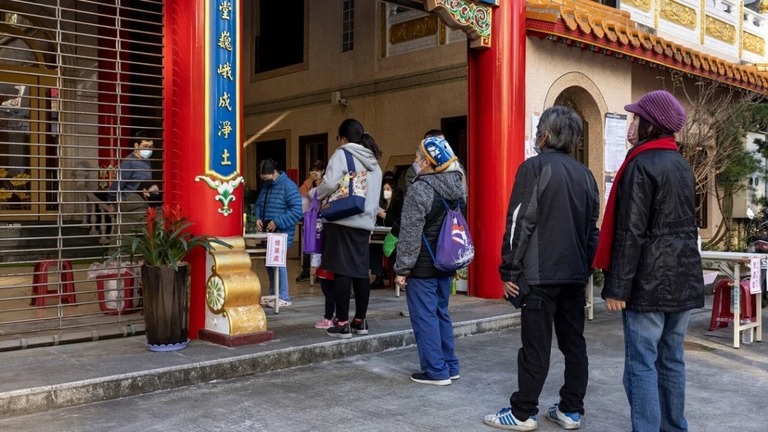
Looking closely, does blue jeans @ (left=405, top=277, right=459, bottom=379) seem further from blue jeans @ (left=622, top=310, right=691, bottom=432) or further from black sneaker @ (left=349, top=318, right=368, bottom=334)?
blue jeans @ (left=622, top=310, right=691, bottom=432)

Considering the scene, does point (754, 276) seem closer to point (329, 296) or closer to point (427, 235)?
point (427, 235)

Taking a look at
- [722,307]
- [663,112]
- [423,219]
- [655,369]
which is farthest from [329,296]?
[722,307]

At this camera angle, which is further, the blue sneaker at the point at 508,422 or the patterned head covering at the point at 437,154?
the patterned head covering at the point at 437,154

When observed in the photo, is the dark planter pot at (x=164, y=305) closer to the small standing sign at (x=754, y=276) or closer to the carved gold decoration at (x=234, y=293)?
the carved gold decoration at (x=234, y=293)

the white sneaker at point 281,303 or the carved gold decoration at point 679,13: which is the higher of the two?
the carved gold decoration at point 679,13

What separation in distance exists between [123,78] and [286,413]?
675cm

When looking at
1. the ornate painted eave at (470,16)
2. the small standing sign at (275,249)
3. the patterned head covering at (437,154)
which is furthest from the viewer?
the ornate painted eave at (470,16)

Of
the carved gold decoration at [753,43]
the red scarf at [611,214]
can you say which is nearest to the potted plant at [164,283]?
the red scarf at [611,214]

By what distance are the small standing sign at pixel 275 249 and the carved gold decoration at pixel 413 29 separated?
5.86 metres

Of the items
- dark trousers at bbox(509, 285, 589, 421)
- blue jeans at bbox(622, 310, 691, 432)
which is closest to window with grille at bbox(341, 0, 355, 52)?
dark trousers at bbox(509, 285, 589, 421)

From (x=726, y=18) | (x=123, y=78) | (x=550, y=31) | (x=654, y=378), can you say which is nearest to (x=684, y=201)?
(x=654, y=378)

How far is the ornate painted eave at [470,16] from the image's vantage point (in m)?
8.12

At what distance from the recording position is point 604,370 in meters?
5.55

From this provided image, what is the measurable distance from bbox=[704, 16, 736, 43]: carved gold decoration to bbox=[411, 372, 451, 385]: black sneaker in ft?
37.7
